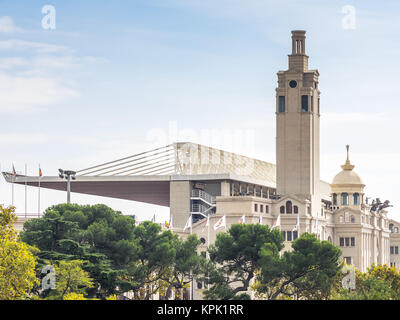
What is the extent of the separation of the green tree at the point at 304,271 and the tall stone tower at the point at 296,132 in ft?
161

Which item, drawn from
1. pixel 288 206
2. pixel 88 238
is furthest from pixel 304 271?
pixel 288 206

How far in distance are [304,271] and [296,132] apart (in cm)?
5423

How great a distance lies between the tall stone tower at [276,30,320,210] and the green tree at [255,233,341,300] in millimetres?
49131

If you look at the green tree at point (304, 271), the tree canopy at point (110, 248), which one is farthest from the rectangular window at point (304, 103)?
the green tree at point (304, 271)

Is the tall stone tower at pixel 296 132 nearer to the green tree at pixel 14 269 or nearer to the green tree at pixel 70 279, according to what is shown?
the green tree at pixel 70 279

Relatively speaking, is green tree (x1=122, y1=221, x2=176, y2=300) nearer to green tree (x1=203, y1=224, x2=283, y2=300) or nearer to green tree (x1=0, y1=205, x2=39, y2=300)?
green tree (x1=203, y1=224, x2=283, y2=300)

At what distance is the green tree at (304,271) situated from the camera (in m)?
106

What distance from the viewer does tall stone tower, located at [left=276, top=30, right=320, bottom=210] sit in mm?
157500

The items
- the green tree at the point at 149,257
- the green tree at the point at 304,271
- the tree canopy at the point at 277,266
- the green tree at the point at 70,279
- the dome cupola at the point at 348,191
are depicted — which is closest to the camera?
the green tree at the point at 70,279

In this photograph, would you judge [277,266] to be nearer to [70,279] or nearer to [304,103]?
[70,279]

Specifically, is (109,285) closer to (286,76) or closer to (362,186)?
(286,76)

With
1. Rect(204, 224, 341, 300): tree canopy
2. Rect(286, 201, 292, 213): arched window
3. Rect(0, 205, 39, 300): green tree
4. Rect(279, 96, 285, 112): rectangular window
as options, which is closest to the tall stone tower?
Rect(279, 96, 285, 112): rectangular window

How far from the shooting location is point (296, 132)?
158 m

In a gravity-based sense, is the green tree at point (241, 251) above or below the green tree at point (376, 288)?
above
